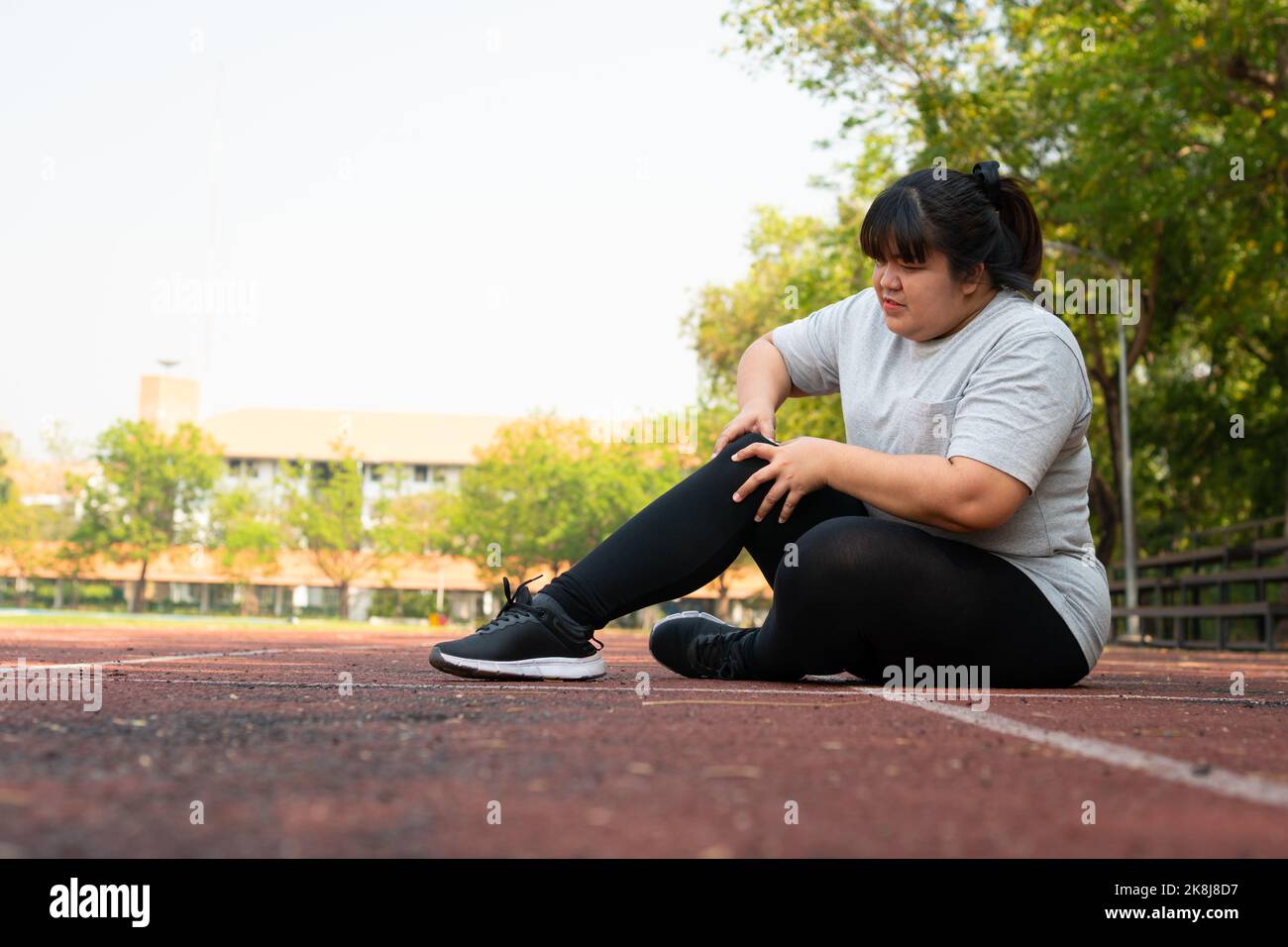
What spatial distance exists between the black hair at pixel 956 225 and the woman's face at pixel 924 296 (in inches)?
1.2

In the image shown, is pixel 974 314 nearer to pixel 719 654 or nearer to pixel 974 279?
pixel 974 279

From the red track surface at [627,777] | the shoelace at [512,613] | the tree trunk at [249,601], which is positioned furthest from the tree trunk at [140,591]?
the red track surface at [627,777]

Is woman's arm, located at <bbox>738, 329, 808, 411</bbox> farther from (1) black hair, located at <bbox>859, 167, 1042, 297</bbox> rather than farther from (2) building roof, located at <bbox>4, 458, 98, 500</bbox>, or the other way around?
(2) building roof, located at <bbox>4, 458, 98, 500</bbox>

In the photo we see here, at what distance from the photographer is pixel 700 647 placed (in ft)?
14.2

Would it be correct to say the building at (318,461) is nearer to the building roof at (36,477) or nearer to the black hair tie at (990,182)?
the building roof at (36,477)

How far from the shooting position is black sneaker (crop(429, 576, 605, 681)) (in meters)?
3.87

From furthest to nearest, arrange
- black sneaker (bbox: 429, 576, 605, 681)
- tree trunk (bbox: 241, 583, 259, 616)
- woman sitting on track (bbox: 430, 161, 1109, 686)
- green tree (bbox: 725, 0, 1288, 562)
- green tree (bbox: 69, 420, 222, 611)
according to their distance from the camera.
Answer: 1. tree trunk (bbox: 241, 583, 259, 616)
2. green tree (bbox: 69, 420, 222, 611)
3. green tree (bbox: 725, 0, 1288, 562)
4. black sneaker (bbox: 429, 576, 605, 681)
5. woman sitting on track (bbox: 430, 161, 1109, 686)

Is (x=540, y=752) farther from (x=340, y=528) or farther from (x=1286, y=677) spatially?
(x=340, y=528)

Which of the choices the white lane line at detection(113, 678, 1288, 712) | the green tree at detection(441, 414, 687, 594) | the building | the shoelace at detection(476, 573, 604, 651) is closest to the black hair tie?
the white lane line at detection(113, 678, 1288, 712)

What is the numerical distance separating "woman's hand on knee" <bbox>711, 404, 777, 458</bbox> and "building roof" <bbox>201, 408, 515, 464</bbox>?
76.8 meters

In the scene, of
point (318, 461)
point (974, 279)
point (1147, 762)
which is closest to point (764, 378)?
point (974, 279)

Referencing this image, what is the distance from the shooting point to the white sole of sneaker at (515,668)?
12.7 ft

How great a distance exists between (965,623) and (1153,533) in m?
24.5
